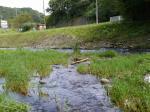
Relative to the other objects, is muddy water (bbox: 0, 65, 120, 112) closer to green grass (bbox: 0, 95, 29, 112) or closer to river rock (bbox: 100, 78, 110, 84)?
river rock (bbox: 100, 78, 110, 84)

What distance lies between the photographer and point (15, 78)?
55.2 feet

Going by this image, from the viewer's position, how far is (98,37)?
4984 centimetres

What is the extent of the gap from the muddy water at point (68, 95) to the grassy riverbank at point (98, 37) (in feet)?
76.6

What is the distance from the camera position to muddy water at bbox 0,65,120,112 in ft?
45.1

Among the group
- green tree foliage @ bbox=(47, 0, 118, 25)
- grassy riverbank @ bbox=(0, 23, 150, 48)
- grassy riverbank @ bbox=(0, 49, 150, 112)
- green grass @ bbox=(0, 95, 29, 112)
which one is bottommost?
green grass @ bbox=(0, 95, 29, 112)

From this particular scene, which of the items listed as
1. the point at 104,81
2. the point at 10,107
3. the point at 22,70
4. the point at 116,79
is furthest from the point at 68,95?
the point at 10,107

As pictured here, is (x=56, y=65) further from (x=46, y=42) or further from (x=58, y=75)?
(x=46, y=42)

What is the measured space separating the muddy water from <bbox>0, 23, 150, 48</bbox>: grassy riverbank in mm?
23333

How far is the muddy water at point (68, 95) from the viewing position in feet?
45.1

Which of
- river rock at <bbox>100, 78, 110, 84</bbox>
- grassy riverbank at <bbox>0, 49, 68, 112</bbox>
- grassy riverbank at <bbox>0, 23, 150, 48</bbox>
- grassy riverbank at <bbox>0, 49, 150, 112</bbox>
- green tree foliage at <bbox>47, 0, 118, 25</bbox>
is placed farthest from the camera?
green tree foliage at <bbox>47, 0, 118, 25</bbox>

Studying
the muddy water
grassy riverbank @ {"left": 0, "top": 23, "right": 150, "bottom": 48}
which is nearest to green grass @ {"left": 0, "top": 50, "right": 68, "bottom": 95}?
the muddy water

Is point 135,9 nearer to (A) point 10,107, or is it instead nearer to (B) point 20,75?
(B) point 20,75

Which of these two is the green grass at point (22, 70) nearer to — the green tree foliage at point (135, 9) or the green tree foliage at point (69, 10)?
the green tree foliage at point (135, 9)

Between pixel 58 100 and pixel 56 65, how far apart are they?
39.5ft
